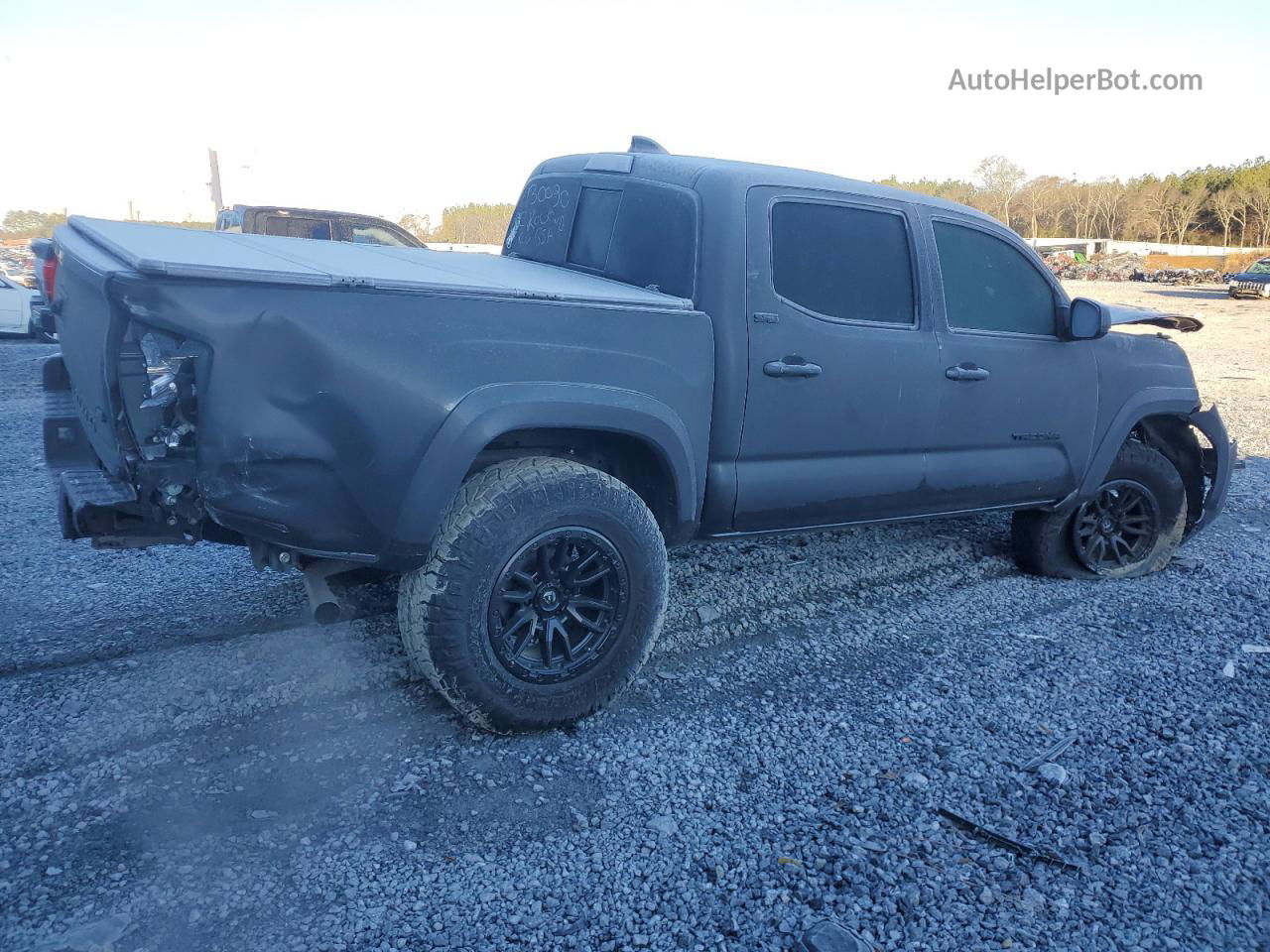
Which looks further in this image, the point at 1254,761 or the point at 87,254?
the point at 1254,761

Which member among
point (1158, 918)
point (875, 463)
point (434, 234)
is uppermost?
point (434, 234)

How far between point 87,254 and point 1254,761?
4.18 meters

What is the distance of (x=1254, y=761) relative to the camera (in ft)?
10.8

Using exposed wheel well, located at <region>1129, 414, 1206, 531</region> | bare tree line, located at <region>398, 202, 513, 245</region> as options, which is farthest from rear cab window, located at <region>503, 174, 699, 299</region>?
bare tree line, located at <region>398, 202, 513, 245</region>

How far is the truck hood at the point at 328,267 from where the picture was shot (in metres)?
2.64

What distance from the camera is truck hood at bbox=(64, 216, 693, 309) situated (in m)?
2.64

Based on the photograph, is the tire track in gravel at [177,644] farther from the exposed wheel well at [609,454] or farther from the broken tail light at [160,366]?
the broken tail light at [160,366]

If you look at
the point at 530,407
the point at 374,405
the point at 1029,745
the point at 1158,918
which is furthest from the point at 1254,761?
the point at 374,405

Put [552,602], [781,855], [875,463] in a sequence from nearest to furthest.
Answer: [781,855], [552,602], [875,463]

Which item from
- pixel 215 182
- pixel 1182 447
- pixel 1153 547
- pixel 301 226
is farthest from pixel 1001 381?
pixel 215 182

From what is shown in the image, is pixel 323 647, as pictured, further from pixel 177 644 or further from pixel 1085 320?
pixel 1085 320

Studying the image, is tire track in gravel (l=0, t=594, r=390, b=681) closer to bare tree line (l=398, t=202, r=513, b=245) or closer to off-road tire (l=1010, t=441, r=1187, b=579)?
off-road tire (l=1010, t=441, r=1187, b=579)

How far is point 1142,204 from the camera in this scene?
7512cm

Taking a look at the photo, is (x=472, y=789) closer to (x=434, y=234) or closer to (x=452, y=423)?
(x=452, y=423)
